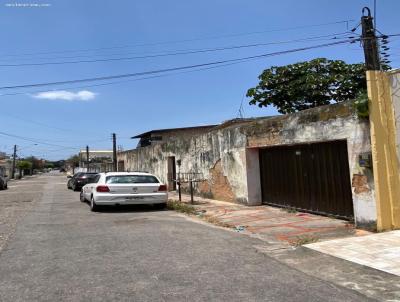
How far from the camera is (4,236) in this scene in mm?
9523

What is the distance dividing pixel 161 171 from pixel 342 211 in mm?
16106

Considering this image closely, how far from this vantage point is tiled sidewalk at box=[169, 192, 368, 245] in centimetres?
876

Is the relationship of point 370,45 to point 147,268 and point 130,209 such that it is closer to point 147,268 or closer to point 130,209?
point 147,268

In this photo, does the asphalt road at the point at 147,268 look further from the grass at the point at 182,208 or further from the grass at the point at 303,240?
the grass at the point at 182,208

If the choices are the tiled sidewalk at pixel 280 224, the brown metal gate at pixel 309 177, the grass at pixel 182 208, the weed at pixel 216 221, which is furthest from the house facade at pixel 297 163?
the weed at pixel 216 221

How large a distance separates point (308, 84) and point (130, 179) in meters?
13.3

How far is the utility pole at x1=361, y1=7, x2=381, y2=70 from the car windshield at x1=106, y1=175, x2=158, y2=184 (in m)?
8.13

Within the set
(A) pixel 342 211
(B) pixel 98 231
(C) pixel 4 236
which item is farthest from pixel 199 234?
(C) pixel 4 236

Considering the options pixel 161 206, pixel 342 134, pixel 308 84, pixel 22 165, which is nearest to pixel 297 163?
pixel 342 134

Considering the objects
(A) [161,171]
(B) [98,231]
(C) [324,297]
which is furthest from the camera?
(A) [161,171]

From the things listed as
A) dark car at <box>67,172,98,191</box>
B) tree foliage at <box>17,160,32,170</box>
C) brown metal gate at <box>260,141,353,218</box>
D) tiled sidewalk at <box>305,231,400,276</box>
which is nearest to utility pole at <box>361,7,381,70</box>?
brown metal gate at <box>260,141,353,218</box>

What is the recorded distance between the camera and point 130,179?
14570 mm

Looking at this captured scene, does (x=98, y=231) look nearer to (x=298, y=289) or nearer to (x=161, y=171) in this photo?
(x=298, y=289)

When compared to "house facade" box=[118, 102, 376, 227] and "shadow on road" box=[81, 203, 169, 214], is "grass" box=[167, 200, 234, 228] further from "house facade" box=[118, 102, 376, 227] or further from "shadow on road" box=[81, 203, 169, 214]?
"house facade" box=[118, 102, 376, 227]
